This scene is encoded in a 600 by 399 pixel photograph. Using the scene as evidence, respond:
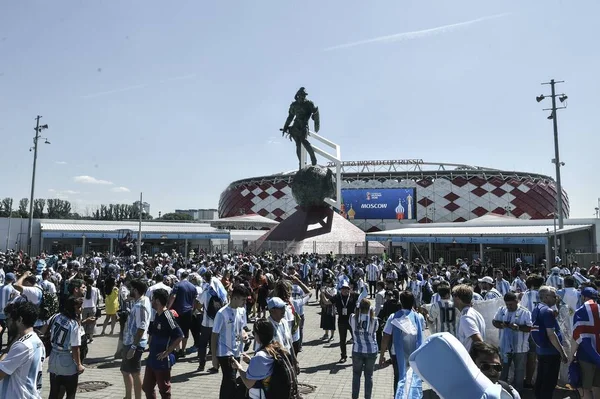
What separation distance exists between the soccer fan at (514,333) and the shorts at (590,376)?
2.55 ft

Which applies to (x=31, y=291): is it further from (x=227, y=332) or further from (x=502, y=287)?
(x=502, y=287)

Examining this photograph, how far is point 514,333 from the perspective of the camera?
5.95 m

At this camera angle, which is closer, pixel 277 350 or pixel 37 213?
pixel 277 350

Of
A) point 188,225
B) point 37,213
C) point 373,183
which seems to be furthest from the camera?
point 37,213

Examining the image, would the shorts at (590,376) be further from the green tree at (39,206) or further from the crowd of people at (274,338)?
the green tree at (39,206)

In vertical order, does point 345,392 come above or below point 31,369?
below

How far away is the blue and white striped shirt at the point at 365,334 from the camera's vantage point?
5.72 metres

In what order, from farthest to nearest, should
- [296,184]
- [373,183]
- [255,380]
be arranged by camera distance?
[373,183]
[296,184]
[255,380]

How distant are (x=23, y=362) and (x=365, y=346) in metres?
3.86

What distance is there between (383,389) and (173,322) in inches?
141

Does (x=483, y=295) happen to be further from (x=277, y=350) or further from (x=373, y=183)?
(x=373, y=183)

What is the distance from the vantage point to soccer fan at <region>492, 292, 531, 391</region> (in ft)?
18.9

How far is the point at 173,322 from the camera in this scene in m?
5.16

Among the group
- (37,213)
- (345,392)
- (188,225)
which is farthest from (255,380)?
(37,213)
